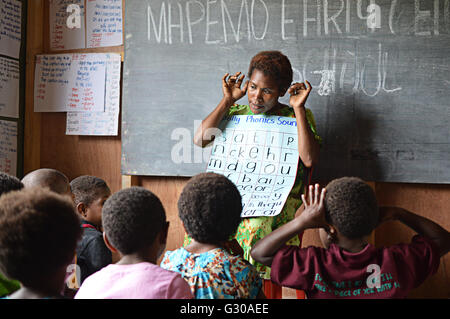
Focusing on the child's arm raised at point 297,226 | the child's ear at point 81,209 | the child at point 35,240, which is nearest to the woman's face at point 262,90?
the child's arm raised at point 297,226

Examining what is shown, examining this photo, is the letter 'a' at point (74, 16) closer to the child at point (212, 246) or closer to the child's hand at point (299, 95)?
the child's hand at point (299, 95)

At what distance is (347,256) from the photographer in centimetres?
138

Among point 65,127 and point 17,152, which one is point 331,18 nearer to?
point 65,127

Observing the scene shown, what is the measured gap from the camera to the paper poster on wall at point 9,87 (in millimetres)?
3066

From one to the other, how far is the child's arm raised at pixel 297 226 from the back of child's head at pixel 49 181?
3.33ft

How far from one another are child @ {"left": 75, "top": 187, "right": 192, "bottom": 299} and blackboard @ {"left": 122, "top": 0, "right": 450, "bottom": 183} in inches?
61.1

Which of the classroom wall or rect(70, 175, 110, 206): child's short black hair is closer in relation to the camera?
rect(70, 175, 110, 206): child's short black hair

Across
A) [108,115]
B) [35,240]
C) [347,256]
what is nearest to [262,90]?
[347,256]

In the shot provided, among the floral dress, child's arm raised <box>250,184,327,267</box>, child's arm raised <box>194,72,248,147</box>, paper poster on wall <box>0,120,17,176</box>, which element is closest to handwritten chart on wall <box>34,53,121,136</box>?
paper poster on wall <box>0,120,17,176</box>

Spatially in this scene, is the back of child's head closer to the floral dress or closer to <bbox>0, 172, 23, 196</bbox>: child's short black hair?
<bbox>0, 172, 23, 196</bbox>: child's short black hair

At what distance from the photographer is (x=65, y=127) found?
3.24 m

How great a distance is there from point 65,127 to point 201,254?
2238mm

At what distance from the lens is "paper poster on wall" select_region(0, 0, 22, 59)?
3.03 metres

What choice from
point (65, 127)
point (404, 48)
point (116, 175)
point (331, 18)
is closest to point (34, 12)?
point (65, 127)
